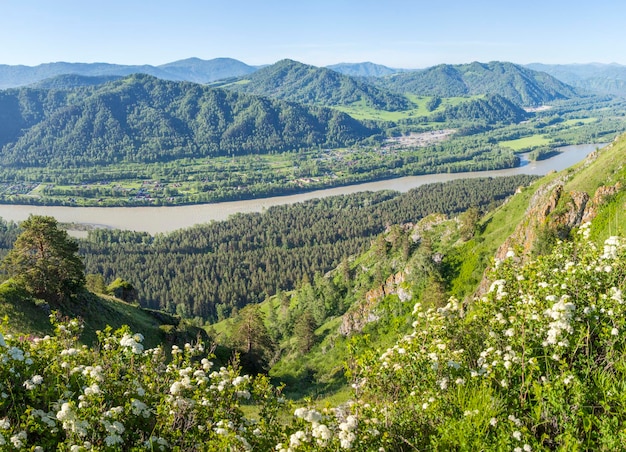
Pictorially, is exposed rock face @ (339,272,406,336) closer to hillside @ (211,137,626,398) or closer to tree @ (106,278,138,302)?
hillside @ (211,137,626,398)

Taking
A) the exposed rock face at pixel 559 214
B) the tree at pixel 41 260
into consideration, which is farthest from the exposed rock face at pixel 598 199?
the tree at pixel 41 260

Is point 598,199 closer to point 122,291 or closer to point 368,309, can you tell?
point 368,309

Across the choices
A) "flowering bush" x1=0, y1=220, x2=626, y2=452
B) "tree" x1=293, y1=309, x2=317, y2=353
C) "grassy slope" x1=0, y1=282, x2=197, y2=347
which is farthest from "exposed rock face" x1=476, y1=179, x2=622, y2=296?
"grassy slope" x1=0, y1=282, x2=197, y2=347

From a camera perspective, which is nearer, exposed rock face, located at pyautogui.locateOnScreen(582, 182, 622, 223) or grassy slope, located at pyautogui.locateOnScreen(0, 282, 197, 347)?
grassy slope, located at pyautogui.locateOnScreen(0, 282, 197, 347)

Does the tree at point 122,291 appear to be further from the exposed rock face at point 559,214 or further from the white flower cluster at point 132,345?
the white flower cluster at point 132,345

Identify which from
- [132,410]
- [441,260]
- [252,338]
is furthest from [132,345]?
[441,260]
